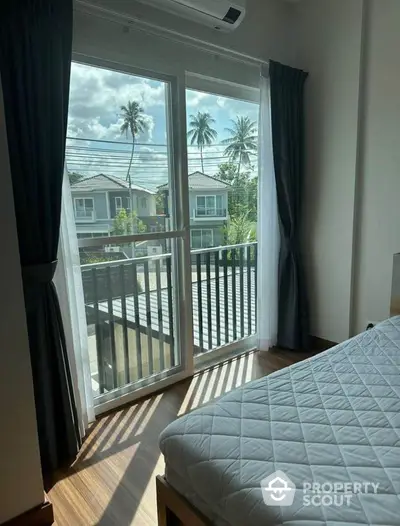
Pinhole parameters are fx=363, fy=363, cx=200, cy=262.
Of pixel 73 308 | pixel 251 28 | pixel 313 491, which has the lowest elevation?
pixel 313 491

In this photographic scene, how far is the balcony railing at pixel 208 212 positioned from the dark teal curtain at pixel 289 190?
48cm

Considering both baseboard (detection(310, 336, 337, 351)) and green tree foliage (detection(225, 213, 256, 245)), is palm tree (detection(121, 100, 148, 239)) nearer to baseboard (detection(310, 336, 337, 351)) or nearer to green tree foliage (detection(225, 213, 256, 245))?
green tree foliage (detection(225, 213, 256, 245))

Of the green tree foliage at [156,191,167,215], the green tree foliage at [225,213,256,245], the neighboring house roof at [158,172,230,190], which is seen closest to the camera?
the green tree foliage at [156,191,167,215]

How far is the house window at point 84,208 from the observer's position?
212cm

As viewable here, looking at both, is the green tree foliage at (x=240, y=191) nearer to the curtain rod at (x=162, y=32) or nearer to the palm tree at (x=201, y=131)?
the palm tree at (x=201, y=131)

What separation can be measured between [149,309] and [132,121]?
127cm

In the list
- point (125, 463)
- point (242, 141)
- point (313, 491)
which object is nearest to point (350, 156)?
point (242, 141)

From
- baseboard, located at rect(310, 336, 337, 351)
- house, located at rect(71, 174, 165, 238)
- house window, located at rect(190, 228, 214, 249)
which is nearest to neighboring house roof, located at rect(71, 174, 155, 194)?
house, located at rect(71, 174, 165, 238)

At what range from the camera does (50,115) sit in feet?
5.63

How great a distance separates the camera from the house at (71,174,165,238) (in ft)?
6.99

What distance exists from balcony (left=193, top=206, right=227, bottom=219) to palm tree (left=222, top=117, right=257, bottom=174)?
1.36 ft

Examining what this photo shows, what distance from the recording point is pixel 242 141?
300 cm

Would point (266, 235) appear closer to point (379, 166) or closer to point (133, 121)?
point (379, 166)

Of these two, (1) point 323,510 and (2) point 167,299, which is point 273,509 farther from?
(2) point 167,299
